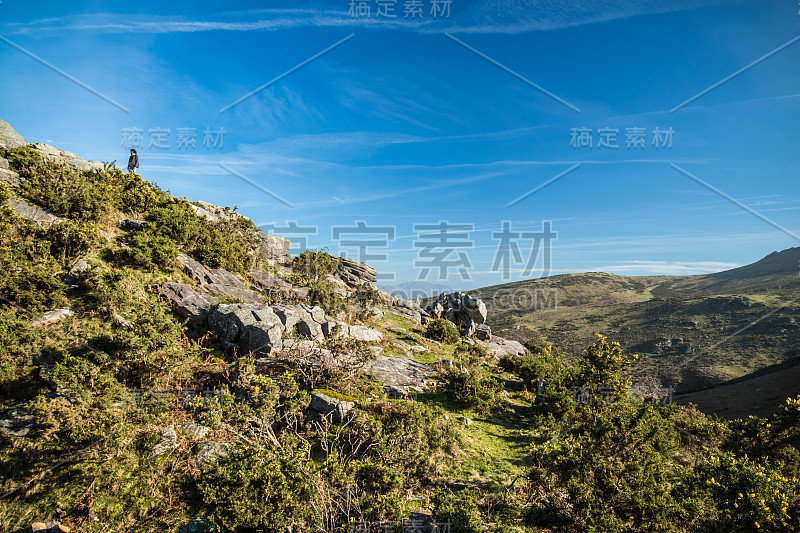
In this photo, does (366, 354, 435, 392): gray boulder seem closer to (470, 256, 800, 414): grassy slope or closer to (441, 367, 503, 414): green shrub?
(441, 367, 503, 414): green shrub

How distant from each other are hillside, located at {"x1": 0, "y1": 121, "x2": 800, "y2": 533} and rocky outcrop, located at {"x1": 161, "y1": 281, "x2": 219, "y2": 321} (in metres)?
0.10

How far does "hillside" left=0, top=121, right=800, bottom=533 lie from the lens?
5973 mm

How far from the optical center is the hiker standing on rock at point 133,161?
75.7ft

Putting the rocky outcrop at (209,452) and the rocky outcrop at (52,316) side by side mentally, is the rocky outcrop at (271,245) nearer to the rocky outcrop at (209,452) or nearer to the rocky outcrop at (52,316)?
the rocky outcrop at (52,316)

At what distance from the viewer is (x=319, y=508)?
5.97 metres

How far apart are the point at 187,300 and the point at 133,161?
56.1 feet

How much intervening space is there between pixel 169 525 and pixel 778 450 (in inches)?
596

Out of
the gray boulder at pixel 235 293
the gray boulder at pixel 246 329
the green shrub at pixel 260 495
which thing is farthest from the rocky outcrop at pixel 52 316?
the green shrub at pixel 260 495

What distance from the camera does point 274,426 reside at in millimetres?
8883

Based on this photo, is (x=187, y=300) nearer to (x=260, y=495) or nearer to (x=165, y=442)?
(x=165, y=442)

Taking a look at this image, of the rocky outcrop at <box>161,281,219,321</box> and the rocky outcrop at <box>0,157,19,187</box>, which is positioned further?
the rocky outcrop at <box>0,157,19,187</box>

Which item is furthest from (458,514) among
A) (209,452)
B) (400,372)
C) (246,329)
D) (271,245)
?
(271,245)

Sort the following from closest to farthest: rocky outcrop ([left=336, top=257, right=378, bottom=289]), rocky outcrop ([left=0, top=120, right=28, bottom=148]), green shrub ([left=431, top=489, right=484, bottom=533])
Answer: green shrub ([left=431, top=489, right=484, bottom=533])
rocky outcrop ([left=0, top=120, right=28, bottom=148])
rocky outcrop ([left=336, top=257, right=378, bottom=289])

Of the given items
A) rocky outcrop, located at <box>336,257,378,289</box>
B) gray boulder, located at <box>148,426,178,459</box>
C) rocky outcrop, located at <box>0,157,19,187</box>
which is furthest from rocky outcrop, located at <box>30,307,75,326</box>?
rocky outcrop, located at <box>336,257,378,289</box>
